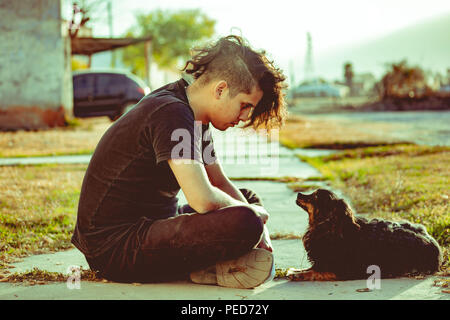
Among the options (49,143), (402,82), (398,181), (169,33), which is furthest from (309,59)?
(398,181)

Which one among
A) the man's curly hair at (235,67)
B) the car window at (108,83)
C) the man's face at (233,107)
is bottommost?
the man's face at (233,107)

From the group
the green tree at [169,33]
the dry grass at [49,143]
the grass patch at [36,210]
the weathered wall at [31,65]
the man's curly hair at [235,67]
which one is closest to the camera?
the man's curly hair at [235,67]

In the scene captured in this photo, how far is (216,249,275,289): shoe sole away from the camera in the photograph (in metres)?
3.27

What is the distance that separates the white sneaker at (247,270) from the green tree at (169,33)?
194 feet

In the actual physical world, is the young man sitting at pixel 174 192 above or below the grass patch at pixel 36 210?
above

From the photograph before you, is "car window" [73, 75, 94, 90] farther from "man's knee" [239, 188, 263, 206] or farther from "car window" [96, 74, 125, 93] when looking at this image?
"man's knee" [239, 188, 263, 206]

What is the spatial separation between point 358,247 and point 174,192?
118cm

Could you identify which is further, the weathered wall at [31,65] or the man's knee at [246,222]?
the weathered wall at [31,65]

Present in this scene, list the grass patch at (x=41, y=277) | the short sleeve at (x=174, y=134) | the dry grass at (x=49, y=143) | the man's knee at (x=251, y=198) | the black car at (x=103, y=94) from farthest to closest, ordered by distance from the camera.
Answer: the black car at (x=103, y=94), the dry grass at (x=49, y=143), the man's knee at (x=251, y=198), the grass patch at (x=41, y=277), the short sleeve at (x=174, y=134)

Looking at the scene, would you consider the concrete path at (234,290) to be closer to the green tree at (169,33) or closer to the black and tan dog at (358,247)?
the black and tan dog at (358,247)

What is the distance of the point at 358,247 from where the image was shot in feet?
11.8

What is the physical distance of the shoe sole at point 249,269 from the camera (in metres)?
3.27

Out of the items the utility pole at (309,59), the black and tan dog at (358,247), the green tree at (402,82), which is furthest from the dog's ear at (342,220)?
the utility pole at (309,59)

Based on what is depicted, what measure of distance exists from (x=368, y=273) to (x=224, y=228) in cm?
102
